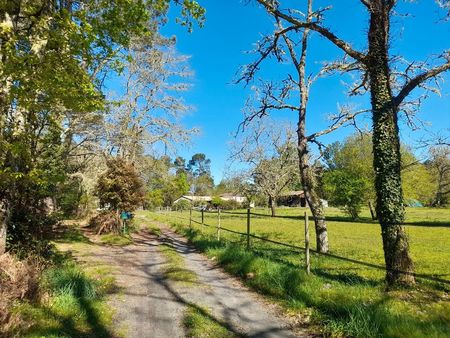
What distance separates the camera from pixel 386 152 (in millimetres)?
6645

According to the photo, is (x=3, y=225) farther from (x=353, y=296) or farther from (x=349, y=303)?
(x=353, y=296)

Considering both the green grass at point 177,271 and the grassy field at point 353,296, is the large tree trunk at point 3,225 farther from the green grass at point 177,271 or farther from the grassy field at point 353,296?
the grassy field at point 353,296

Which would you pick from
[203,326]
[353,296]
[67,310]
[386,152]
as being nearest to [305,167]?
[386,152]

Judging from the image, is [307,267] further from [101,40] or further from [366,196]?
[366,196]

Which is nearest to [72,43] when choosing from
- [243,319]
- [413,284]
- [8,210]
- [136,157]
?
[8,210]

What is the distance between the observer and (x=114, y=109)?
2098cm

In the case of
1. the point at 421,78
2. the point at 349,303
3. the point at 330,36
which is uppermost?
the point at 330,36

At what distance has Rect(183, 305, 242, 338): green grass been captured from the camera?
15.9 feet

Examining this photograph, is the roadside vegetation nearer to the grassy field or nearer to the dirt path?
the dirt path

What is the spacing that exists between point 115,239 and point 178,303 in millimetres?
9845

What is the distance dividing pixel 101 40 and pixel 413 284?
7.53 metres

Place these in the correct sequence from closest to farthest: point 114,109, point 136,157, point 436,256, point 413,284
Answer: point 413,284 → point 436,256 → point 114,109 → point 136,157

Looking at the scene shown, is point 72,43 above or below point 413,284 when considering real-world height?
above

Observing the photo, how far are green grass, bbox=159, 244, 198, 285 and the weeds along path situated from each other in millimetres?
213
